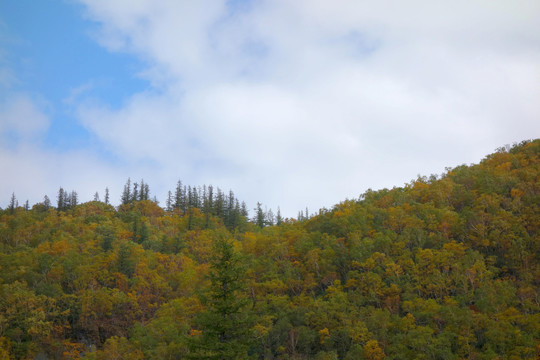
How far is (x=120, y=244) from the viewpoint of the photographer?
71.5m

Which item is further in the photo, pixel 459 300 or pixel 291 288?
pixel 291 288

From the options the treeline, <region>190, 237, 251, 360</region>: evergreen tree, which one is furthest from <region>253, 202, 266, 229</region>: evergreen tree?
<region>190, 237, 251, 360</region>: evergreen tree

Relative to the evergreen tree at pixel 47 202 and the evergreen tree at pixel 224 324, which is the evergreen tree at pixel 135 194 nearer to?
the evergreen tree at pixel 47 202

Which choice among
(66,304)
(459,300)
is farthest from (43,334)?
(459,300)

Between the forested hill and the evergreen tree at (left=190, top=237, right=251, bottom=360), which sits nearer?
the evergreen tree at (left=190, top=237, right=251, bottom=360)

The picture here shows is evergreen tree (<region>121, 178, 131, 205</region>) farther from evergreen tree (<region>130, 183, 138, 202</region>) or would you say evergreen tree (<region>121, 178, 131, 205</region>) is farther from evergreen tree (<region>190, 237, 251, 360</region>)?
evergreen tree (<region>190, 237, 251, 360</region>)

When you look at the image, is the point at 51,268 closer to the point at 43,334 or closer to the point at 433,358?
the point at 43,334

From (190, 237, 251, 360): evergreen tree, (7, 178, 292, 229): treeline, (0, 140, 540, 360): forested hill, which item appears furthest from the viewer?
(7, 178, 292, 229): treeline

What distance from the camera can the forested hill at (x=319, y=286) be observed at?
41.0 m

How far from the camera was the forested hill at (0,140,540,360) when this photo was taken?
135ft

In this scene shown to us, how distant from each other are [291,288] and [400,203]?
94.8 ft

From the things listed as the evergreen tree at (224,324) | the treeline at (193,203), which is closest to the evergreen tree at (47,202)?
the treeline at (193,203)

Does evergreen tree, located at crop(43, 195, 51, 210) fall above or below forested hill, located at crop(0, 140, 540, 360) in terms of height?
above

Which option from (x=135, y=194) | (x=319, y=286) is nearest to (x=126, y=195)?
(x=135, y=194)
